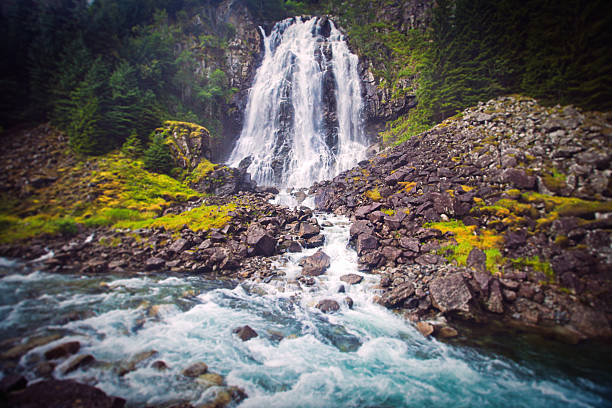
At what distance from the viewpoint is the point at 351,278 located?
7.52 meters

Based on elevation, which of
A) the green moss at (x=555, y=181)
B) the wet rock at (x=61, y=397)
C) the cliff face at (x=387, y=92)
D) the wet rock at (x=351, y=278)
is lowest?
the wet rock at (x=61, y=397)

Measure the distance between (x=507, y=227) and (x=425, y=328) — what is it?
4864 millimetres

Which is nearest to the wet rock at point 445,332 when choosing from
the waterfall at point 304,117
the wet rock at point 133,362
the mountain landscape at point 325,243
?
the mountain landscape at point 325,243

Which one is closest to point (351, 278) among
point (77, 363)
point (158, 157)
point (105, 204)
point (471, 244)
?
point (471, 244)

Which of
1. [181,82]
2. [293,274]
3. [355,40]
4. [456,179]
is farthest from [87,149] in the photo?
[355,40]

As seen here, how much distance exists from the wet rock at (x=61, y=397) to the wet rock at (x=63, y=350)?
714mm

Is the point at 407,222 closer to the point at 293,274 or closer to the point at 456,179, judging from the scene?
the point at 456,179

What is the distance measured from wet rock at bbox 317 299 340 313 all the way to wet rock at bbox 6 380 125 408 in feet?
14.8

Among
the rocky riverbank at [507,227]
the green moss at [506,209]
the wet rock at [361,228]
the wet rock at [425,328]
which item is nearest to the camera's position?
the wet rock at [425,328]

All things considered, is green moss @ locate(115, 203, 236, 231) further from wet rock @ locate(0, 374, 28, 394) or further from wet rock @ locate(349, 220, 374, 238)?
wet rock @ locate(0, 374, 28, 394)

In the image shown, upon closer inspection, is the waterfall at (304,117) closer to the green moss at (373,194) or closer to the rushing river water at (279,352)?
the green moss at (373,194)

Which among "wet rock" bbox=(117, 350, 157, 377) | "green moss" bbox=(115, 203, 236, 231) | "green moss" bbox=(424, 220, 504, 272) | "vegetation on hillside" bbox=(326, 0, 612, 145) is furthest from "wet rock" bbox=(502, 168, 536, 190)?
"wet rock" bbox=(117, 350, 157, 377)

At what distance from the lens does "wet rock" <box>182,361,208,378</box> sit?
403cm

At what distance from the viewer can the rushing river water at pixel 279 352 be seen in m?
3.86
